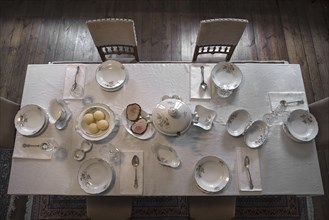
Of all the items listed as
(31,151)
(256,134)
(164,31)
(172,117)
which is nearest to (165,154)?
(172,117)

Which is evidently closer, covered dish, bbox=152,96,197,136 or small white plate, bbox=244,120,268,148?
covered dish, bbox=152,96,197,136

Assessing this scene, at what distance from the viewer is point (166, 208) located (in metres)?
2.04

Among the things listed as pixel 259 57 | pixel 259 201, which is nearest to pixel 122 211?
pixel 259 201

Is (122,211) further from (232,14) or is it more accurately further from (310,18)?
(310,18)

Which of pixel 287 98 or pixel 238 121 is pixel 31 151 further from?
pixel 287 98

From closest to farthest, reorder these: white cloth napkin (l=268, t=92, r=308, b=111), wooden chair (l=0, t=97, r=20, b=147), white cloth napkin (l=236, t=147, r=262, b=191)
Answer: white cloth napkin (l=236, t=147, r=262, b=191), white cloth napkin (l=268, t=92, r=308, b=111), wooden chair (l=0, t=97, r=20, b=147)

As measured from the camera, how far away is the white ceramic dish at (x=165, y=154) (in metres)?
1.47

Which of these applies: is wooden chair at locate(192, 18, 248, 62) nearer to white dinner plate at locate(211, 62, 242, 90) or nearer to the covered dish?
white dinner plate at locate(211, 62, 242, 90)

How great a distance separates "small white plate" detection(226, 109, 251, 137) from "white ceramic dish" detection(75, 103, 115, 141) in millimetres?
640

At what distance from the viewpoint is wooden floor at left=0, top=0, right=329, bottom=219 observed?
2.57m

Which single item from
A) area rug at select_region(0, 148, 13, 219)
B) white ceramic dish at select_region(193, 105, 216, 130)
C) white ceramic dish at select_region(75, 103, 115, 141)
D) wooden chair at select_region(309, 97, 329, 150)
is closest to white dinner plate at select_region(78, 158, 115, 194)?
white ceramic dish at select_region(75, 103, 115, 141)

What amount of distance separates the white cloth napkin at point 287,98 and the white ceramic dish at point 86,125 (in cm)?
91

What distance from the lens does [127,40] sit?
1.86m

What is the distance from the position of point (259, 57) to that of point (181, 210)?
1.54 m
